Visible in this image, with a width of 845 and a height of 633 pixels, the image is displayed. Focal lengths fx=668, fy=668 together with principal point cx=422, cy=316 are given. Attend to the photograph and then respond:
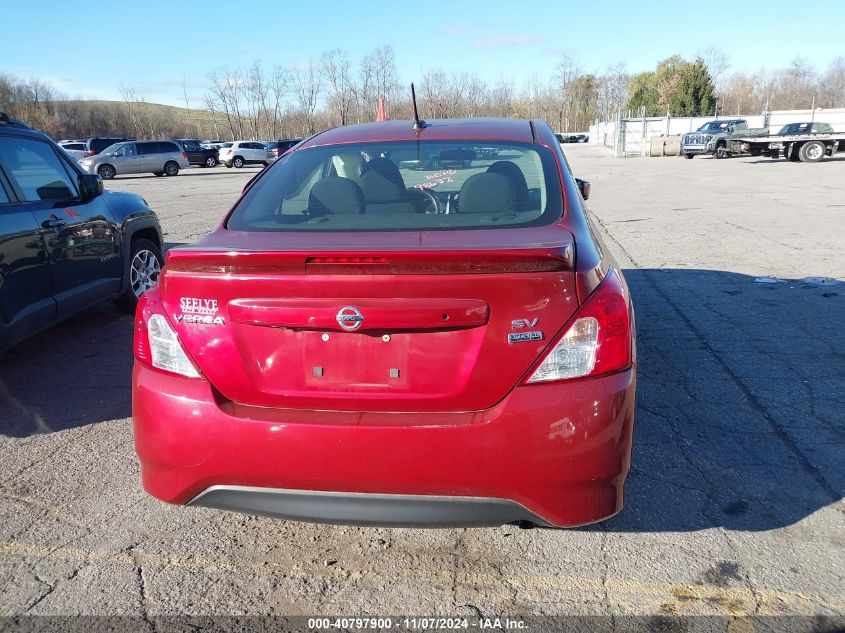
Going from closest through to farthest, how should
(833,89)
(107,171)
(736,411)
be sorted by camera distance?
(736,411), (107,171), (833,89)

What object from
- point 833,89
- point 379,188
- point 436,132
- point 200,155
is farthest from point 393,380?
point 833,89

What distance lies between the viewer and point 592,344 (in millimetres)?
2195

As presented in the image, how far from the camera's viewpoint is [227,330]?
228 centimetres

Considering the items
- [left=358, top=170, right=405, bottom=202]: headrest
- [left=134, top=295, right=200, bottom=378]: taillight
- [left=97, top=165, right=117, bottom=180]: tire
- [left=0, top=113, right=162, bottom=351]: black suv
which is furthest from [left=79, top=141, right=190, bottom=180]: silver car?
[left=134, top=295, right=200, bottom=378]: taillight

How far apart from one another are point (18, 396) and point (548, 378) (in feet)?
12.5

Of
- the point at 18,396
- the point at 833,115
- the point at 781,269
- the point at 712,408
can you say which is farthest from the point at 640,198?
the point at 833,115

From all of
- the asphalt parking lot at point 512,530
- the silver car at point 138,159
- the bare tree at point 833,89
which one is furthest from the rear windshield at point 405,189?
the bare tree at point 833,89

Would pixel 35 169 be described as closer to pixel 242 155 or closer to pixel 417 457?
pixel 417 457

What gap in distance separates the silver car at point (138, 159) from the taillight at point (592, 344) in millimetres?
34054

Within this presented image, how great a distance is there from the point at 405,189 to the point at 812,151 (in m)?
30.8

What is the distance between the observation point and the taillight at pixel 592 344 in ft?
7.14

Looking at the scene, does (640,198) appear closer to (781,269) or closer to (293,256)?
(781,269)

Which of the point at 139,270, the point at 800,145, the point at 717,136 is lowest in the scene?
the point at 800,145

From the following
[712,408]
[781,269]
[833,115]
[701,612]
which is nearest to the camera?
[701,612]
